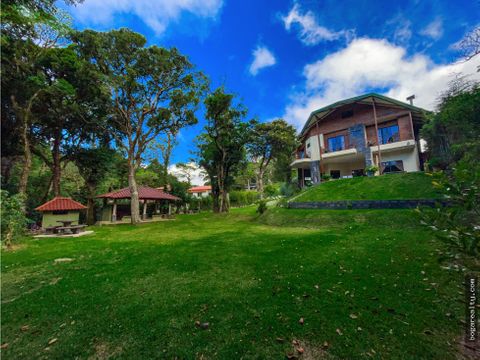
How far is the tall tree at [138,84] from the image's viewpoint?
15.7 m

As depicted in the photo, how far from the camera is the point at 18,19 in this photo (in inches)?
270

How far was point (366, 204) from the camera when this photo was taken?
442 inches

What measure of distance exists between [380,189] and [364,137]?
364 inches

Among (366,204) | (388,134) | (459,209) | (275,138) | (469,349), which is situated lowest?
(469,349)

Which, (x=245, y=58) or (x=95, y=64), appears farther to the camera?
(x=245, y=58)

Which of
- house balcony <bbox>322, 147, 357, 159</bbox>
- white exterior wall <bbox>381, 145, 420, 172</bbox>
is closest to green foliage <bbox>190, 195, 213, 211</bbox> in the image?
house balcony <bbox>322, 147, 357, 159</bbox>

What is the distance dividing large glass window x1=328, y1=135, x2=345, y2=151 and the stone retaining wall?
36.2 ft

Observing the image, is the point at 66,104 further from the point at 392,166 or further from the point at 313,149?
the point at 392,166

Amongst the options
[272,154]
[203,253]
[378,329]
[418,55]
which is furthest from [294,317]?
[272,154]

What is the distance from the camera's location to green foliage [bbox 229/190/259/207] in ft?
122

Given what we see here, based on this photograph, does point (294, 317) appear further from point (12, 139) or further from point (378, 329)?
point (12, 139)

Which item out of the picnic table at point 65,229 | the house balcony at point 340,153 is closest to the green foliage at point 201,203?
the picnic table at point 65,229

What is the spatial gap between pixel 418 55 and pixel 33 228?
96.7ft

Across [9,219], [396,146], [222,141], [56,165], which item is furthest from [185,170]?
[396,146]
